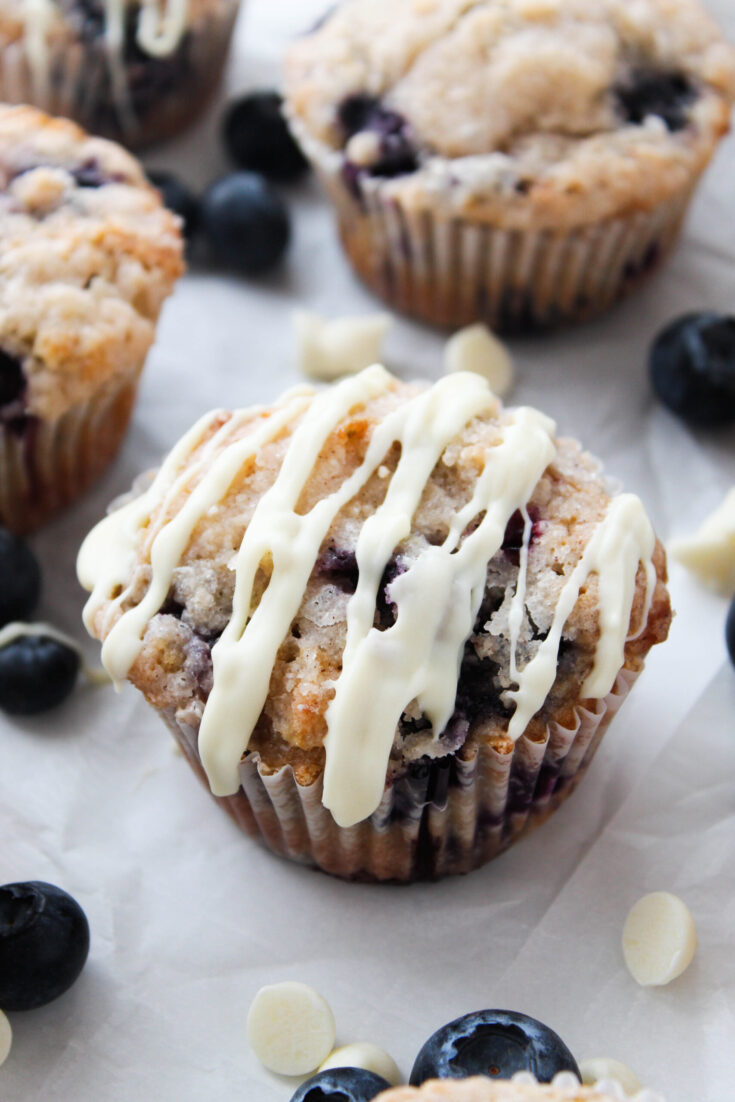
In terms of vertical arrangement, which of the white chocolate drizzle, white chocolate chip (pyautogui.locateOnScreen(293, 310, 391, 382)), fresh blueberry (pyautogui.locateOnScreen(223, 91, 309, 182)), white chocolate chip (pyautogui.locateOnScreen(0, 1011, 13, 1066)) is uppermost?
the white chocolate drizzle

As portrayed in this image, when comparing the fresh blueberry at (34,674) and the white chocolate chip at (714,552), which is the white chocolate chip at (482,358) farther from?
the fresh blueberry at (34,674)

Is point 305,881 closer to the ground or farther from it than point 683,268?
closer to the ground

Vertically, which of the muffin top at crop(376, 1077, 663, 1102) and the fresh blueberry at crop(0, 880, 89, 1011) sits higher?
the muffin top at crop(376, 1077, 663, 1102)

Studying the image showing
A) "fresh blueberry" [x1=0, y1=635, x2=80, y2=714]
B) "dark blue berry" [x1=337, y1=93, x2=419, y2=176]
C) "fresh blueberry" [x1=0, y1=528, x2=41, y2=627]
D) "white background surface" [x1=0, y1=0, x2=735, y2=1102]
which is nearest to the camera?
"white background surface" [x1=0, y1=0, x2=735, y2=1102]

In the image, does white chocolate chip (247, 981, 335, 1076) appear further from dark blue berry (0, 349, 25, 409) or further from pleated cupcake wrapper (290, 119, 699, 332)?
pleated cupcake wrapper (290, 119, 699, 332)

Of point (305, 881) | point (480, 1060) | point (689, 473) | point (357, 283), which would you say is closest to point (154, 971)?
point (305, 881)

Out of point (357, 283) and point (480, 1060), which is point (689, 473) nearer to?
point (357, 283)

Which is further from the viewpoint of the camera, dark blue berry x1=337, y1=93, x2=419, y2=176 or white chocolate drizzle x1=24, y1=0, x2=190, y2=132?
white chocolate drizzle x1=24, y1=0, x2=190, y2=132

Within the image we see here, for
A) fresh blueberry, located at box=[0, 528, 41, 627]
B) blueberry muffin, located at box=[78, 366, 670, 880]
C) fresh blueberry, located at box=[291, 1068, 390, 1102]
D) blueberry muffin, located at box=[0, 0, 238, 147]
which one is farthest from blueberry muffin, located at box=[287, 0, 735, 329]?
fresh blueberry, located at box=[291, 1068, 390, 1102]

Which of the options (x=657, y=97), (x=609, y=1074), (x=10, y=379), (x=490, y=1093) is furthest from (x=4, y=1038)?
(x=657, y=97)
